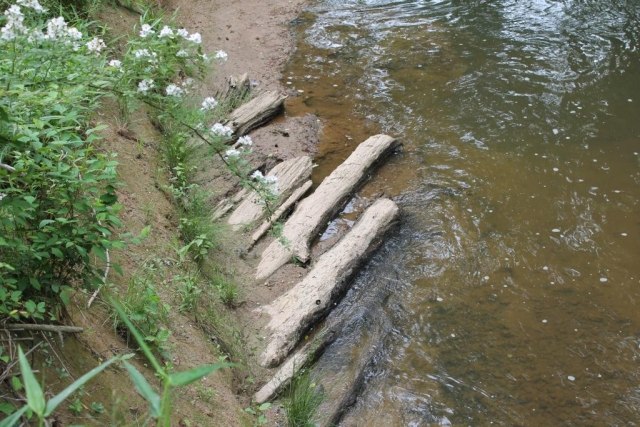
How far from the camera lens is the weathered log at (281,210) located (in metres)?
5.00

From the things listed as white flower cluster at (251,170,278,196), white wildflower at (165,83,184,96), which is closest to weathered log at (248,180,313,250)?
white flower cluster at (251,170,278,196)

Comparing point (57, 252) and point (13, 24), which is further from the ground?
point (13, 24)

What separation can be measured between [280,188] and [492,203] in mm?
1867

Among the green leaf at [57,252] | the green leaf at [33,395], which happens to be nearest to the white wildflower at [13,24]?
the green leaf at [57,252]

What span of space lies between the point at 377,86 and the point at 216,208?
3.01 metres

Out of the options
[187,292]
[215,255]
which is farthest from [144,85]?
[215,255]

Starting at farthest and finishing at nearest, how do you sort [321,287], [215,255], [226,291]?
1. [215,255]
2. [321,287]
3. [226,291]

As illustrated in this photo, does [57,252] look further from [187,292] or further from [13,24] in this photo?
[187,292]

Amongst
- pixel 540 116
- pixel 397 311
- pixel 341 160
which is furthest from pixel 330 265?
pixel 540 116

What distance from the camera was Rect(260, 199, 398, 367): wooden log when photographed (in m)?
4.12

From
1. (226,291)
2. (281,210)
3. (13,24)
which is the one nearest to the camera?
(13,24)

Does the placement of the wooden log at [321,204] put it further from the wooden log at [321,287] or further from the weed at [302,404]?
the weed at [302,404]

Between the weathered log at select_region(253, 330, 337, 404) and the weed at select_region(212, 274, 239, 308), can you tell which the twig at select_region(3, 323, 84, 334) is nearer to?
the weathered log at select_region(253, 330, 337, 404)

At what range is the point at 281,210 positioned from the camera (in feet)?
17.3
